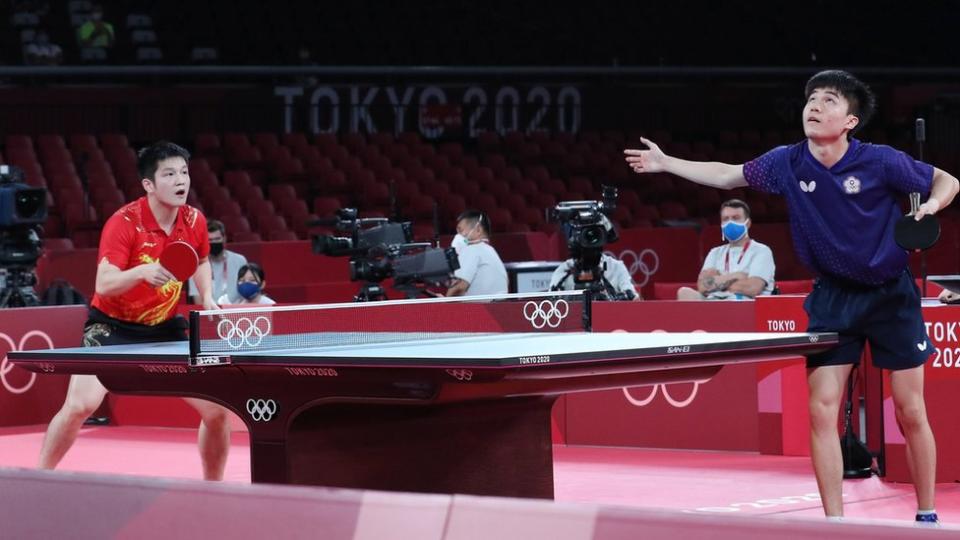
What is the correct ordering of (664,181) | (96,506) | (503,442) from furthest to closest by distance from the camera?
1. (664,181)
2. (503,442)
3. (96,506)

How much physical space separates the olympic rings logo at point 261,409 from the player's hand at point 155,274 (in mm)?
904

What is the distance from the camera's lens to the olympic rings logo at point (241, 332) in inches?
198

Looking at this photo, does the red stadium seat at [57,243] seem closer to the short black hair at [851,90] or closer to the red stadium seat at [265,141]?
the red stadium seat at [265,141]

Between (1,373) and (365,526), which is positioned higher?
(365,526)

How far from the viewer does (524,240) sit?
16125mm

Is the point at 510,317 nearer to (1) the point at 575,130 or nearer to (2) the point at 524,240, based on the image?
(2) the point at 524,240

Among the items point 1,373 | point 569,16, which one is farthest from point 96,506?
point 569,16

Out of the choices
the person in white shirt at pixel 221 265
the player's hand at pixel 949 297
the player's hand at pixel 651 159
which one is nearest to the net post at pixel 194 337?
the player's hand at pixel 651 159

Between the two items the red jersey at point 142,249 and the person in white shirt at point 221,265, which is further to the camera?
the person in white shirt at point 221,265

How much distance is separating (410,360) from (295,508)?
137 centimetres

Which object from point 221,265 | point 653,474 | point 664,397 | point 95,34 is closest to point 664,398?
point 664,397

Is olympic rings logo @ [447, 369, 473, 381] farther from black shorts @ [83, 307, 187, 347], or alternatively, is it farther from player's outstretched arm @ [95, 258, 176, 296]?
black shorts @ [83, 307, 187, 347]

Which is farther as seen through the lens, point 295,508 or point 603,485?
point 603,485

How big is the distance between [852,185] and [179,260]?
2.30 m
